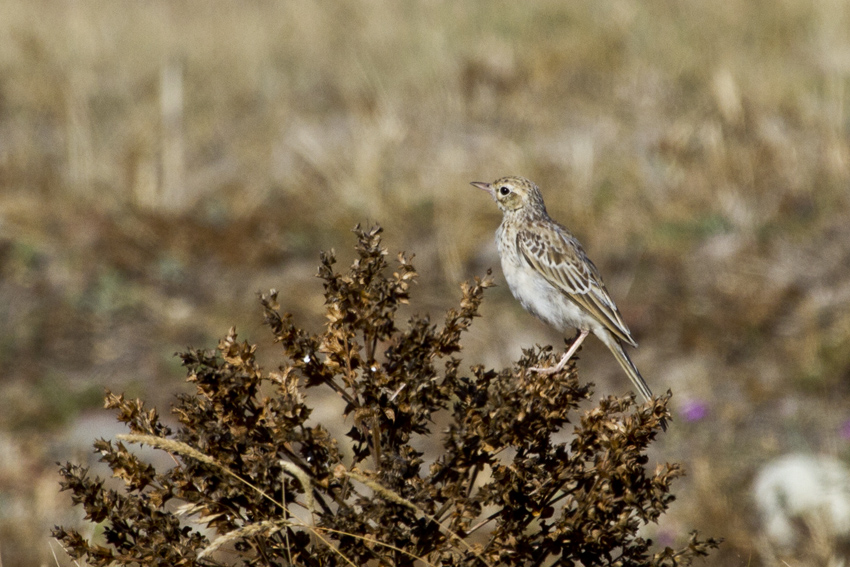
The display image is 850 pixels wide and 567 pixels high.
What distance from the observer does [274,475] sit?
10.8 ft

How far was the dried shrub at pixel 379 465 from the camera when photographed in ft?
10.6

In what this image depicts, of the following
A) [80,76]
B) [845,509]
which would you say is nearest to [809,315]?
Answer: [845,509]

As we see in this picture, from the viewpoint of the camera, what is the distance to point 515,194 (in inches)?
226

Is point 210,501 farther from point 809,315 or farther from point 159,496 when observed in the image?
point 809,315

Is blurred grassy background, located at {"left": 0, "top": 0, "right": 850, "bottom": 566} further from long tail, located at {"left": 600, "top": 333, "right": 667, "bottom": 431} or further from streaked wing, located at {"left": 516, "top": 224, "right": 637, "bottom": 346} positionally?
streaked wing, located at {"left": 516, "top": 224, "right": 637, "bottom": 346}

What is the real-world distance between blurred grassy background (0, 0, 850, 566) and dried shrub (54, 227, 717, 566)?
3694mm

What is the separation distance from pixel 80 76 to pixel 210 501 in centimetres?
1133

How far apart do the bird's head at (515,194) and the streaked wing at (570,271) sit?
0.26 metres

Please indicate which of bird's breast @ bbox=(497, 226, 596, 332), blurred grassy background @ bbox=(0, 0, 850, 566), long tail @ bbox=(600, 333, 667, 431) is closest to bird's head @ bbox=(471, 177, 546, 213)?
bird's breast @ bbox=(497, 226, 596, 332)

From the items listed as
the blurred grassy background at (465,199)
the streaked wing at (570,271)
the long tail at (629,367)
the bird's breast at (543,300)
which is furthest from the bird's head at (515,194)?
the blurred grassy background at (465,199)

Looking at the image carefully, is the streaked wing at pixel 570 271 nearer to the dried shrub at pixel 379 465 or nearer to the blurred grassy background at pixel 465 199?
the dried shrub at pixel 379 465

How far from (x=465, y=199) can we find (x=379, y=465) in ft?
24.4

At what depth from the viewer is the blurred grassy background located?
8953 millimetres

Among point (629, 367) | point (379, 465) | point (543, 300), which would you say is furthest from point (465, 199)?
point (379, 465)
